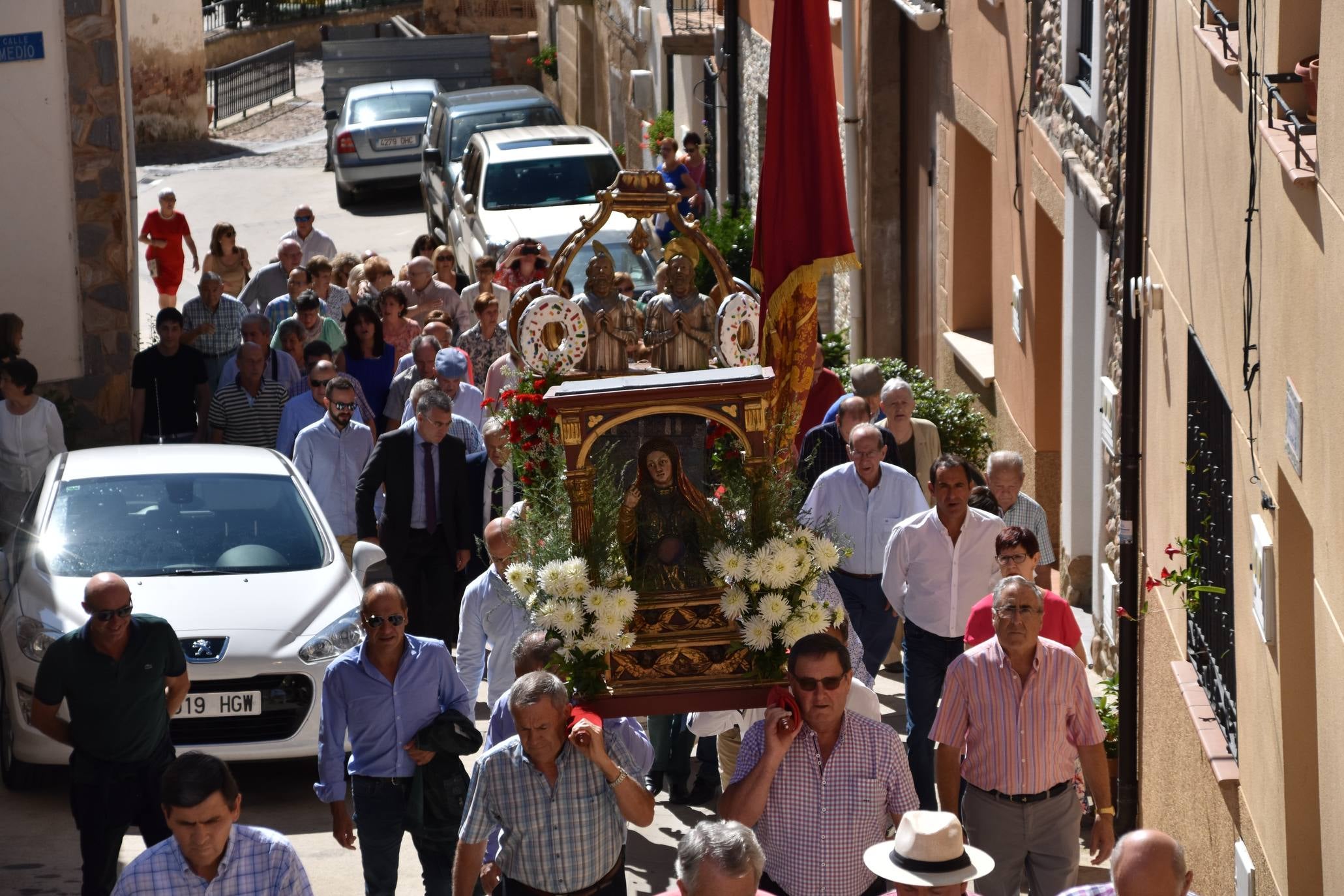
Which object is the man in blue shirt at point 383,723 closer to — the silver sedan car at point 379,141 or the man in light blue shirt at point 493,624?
the man in light blue shirt at point 493,624

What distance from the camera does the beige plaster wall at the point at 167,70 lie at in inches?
1511

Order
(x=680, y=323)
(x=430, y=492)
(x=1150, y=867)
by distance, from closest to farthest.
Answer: (x=1150, y=867) → (x=680, y=323) → (x=430, y=492)

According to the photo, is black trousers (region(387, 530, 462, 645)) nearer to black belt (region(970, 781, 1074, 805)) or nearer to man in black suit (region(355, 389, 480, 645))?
man in black suit (region(355, 389, 480, 645))

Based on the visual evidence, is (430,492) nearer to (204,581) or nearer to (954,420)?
(204,581)

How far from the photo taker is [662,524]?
7477 millimetres

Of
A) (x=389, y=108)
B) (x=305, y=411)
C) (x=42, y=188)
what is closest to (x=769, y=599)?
(x=305, y=411)

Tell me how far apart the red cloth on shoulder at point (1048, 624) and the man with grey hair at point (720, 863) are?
2.71 m

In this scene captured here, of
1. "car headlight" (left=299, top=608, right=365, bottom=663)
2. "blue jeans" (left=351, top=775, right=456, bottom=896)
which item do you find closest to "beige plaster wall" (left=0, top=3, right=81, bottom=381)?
"car headlight" (left=299, top=608, right=365, bottom=663)

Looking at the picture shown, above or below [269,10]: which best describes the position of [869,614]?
below

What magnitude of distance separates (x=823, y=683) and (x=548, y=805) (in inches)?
38.9

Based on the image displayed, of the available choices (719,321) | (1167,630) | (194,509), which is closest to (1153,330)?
(1167,630)

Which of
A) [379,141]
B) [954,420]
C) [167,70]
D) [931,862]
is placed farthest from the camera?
[167,70]

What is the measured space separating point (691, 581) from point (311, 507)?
4050 millimetres

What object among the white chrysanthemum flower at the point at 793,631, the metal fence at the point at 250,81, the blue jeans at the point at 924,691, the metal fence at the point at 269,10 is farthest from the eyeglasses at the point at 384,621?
the metal fence at the point at 269,10
